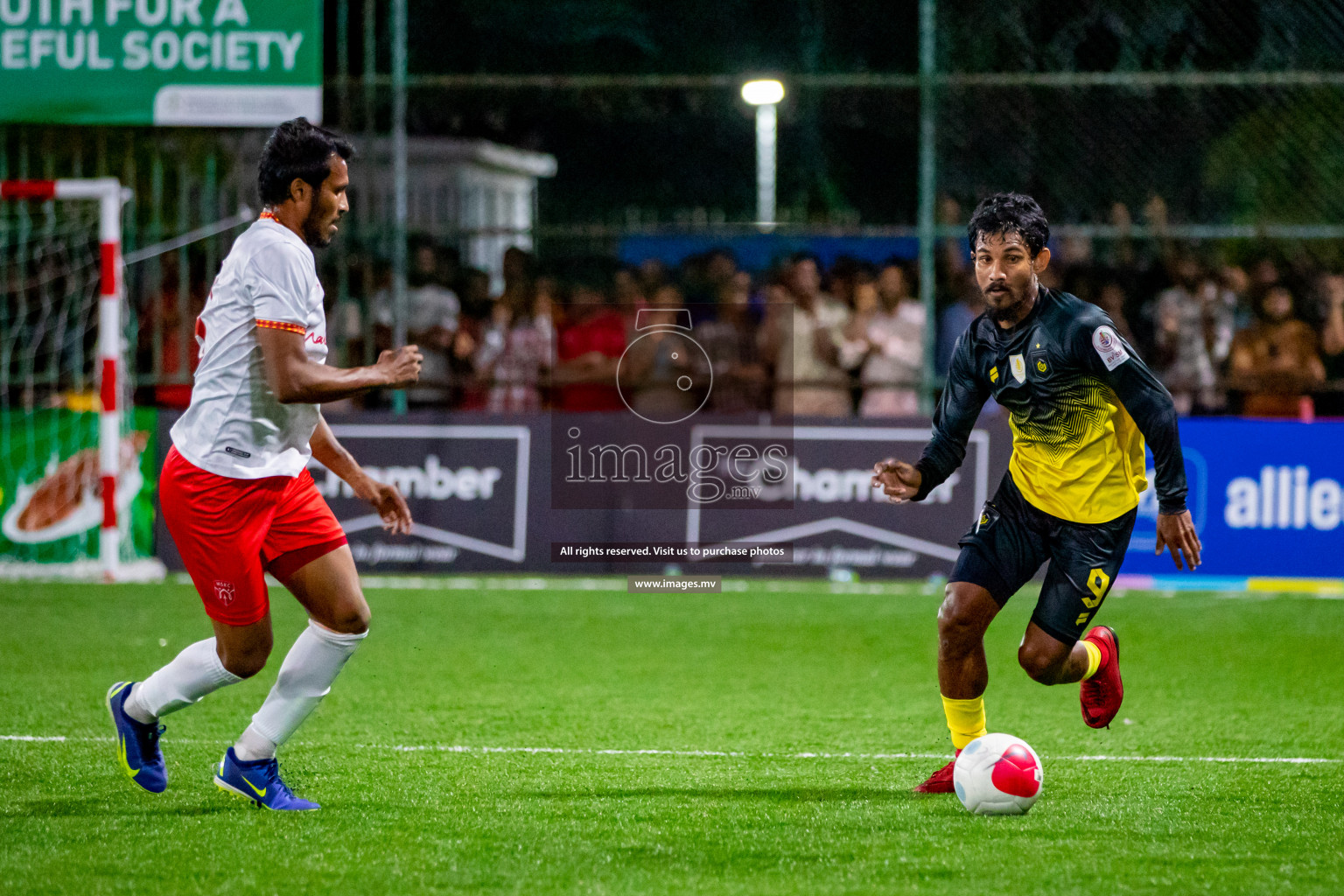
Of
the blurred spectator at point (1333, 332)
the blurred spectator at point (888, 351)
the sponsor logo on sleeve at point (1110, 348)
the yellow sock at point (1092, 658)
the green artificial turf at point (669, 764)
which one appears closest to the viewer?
the green artificial turf at point (669, 764)

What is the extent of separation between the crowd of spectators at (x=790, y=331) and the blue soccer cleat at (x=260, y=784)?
676cm

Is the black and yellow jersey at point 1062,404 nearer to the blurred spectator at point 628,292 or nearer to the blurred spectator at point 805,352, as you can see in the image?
the blurred spectator at point 805,352

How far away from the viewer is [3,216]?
1215 cm

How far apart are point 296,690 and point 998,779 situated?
2201 millimetres

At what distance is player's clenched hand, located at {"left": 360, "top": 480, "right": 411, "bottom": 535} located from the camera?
5.12 metres

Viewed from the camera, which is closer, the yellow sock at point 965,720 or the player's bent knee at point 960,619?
the player's bent knee at point 960,619

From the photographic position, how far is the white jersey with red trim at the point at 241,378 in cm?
475

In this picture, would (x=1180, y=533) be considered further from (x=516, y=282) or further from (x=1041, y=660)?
(x=516, y=282)

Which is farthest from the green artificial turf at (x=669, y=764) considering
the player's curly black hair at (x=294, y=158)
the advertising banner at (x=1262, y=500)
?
the player's curly black hair at (x=294, y=158)

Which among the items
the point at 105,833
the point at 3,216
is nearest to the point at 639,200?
the point at 3,216

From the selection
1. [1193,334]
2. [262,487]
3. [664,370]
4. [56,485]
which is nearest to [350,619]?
[262,487]

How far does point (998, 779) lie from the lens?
193 inches

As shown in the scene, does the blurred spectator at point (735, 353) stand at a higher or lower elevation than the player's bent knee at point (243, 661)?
higher

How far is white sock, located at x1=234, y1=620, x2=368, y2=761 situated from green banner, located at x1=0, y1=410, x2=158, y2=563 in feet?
23.0
